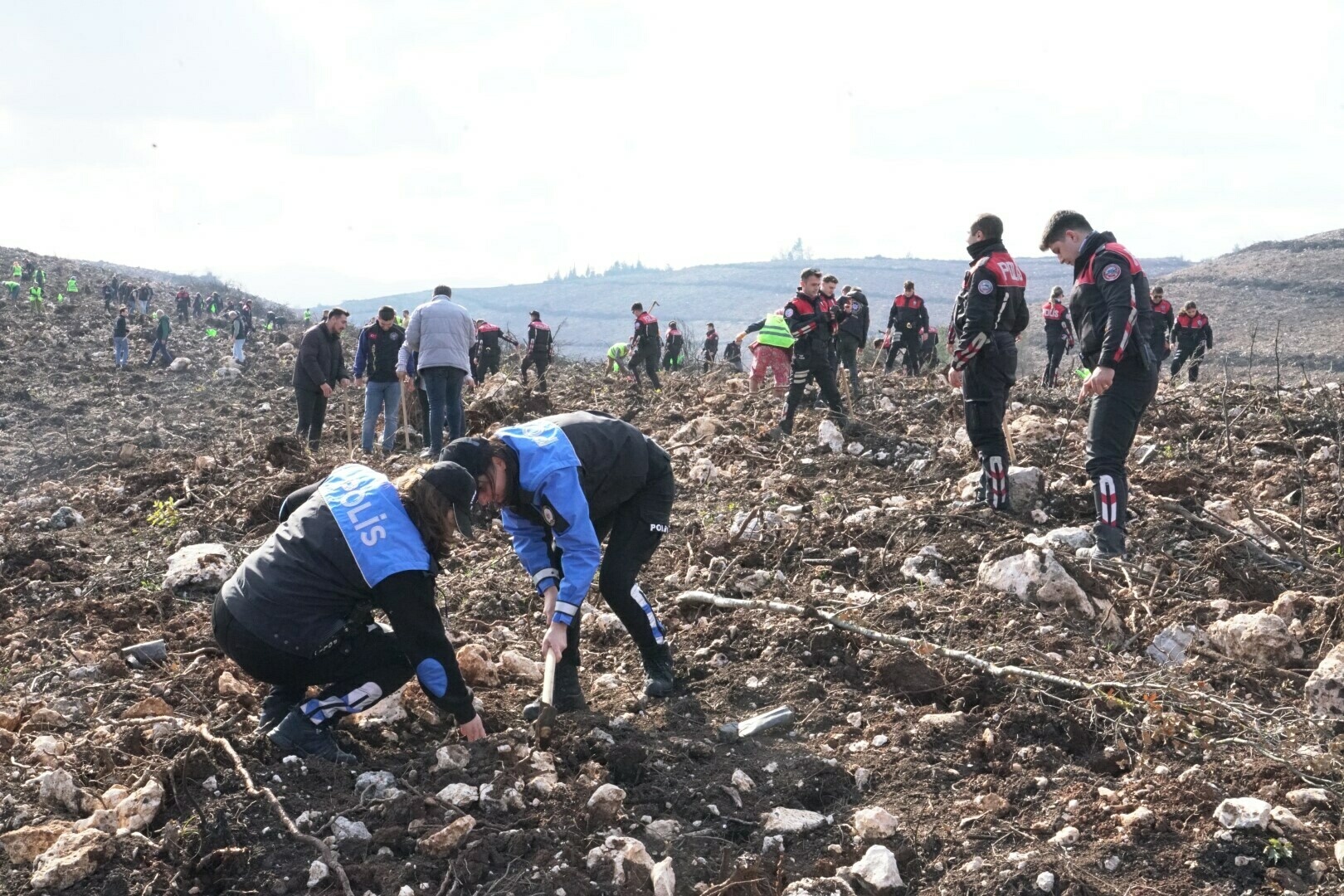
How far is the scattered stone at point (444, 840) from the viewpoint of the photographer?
2838 mm

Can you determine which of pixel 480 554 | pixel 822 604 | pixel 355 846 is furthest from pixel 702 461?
pixel 355 846

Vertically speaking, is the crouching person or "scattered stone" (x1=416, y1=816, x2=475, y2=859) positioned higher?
the crouching person

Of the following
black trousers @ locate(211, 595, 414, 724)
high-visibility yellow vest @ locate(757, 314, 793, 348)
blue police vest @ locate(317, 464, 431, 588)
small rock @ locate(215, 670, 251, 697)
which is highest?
high-visibility yellow vest @ locate(757, 314, 793, 348)

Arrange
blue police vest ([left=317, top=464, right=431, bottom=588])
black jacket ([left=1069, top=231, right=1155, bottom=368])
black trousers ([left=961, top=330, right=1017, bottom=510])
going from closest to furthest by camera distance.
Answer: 1. blue police vest ([left=317, top=464, right=431, bottom=588])
2. black jacket ([left=1069, top=231, right=1155, bottom=368])
3. black trousers ([left=961, top=330, right=1017, bottom=510])

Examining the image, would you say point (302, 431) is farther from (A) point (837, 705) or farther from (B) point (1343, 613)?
(B) point (1343, 613)

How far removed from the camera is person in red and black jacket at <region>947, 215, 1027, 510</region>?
574cm

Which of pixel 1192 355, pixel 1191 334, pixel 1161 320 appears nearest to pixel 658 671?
pixel 1161 320

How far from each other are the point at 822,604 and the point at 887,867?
1.86 meters

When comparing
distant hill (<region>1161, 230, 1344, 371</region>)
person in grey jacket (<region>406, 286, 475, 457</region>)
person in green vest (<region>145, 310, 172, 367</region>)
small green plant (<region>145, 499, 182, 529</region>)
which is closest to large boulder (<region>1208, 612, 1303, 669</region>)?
person in grey jacket (<region>406, 286, 475, 457</region>)

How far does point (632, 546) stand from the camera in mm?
3818

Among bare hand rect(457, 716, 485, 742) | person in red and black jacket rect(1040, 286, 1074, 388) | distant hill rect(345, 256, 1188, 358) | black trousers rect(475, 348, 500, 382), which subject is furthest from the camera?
distant hill rect(345, 256, 1188, 358)

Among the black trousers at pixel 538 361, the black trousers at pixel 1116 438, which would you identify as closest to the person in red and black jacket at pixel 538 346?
the black trousers at pixel 538 361

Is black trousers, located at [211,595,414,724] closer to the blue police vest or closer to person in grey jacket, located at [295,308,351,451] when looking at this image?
the blue police vest

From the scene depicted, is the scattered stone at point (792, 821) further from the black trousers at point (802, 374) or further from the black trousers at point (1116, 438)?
the black trousers at point (802, 374)
